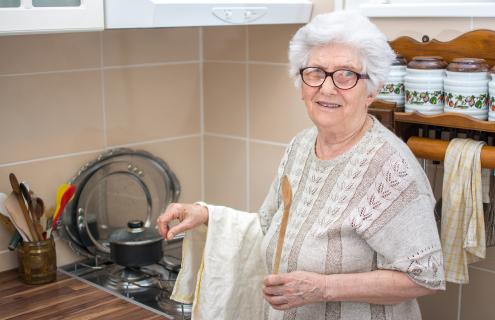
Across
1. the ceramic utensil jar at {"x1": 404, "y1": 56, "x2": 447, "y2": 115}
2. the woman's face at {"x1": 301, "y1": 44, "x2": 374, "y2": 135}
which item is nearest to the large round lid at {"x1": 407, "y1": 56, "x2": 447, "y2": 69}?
the ceramic utensil jar at {"x1": 404, "y1": 56, "x2": 447, "y2": 115}

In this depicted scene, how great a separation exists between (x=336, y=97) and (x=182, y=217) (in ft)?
1.34

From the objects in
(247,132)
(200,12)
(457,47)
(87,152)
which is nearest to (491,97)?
(457,47)

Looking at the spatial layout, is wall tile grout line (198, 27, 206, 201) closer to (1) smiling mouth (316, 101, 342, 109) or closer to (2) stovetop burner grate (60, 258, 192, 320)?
(2) stovetop burner grate (60, 258, 192, 320)

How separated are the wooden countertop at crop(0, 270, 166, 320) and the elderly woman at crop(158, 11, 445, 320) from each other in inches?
11.8

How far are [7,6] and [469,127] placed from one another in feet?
3.06

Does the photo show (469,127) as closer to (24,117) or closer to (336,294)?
(336,294)

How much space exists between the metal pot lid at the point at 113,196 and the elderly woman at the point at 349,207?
53cm

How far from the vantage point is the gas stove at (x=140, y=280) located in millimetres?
1821

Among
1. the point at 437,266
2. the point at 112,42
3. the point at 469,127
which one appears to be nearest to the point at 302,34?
the point at 469,127

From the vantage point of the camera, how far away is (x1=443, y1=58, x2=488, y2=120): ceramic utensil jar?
1581mm

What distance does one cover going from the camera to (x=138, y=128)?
2.16 metres

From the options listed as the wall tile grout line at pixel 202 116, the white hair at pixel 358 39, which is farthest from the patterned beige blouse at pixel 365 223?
the wall tile grout line at pixel 202 116

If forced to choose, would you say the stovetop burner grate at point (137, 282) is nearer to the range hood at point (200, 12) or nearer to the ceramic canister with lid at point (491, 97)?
the range hood at point (200, 12)

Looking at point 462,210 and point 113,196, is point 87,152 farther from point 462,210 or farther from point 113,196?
point 462,210
